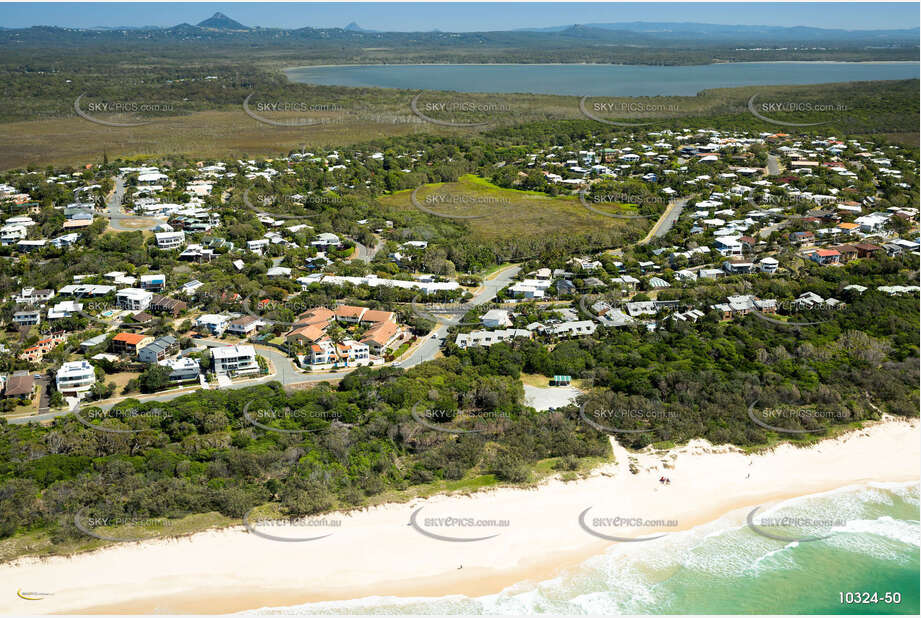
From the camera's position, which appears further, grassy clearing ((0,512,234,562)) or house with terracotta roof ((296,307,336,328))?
house with terracotta roof ((296,307,336,328))

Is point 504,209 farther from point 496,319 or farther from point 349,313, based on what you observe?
point 349,313

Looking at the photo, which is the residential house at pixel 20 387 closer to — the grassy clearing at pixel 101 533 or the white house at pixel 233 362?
the white house at pixel 233 362

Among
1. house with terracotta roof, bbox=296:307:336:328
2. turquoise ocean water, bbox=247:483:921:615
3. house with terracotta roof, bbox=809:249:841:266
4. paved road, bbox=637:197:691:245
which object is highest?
paved road, bbox=637:197:691:245

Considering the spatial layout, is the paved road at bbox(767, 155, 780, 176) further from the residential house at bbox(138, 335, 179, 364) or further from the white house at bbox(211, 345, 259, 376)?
the residential house at bbox(138, 335, 179, 364)

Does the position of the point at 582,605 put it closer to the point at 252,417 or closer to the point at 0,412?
the point at 252,417

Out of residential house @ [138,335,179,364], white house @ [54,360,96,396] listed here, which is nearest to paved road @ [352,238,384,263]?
residential house @ [138,335,179,364]

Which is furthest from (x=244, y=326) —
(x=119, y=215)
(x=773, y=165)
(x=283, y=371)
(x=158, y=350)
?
(x=773, y=165)

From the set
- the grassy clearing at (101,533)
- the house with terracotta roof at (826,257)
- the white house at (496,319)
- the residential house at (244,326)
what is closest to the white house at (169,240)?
the residential house at (244,326)

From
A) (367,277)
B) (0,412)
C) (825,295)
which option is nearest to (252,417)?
(0,412)
